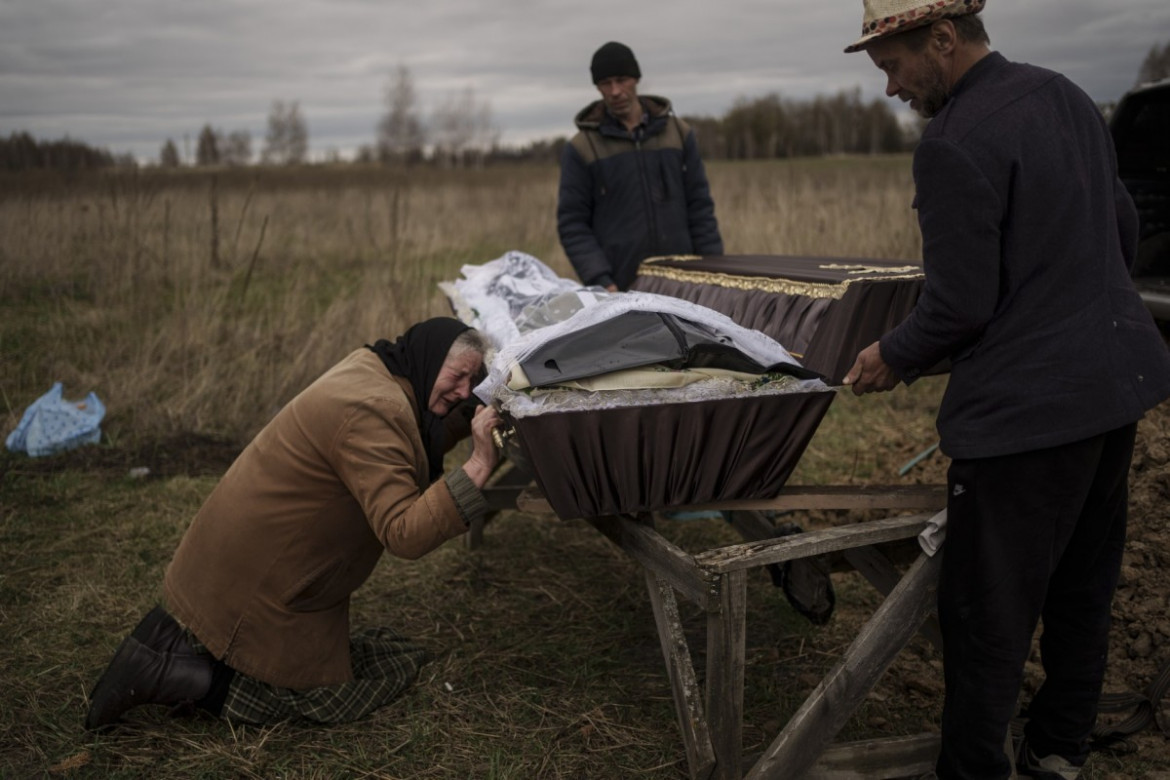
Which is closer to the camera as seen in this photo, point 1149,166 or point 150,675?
point 150,675

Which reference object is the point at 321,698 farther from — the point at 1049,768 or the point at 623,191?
the point at 623,191

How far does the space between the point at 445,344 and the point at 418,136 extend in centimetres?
4486

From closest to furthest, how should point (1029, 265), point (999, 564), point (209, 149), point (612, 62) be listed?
point (1029, 265)
point (999, 564)
point (612, 62)
point (209, 149)

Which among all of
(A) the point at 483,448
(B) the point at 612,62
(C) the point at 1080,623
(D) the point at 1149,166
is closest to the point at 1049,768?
(C) the point at 1080,623

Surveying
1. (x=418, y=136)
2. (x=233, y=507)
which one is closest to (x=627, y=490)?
(x=233, y=507)

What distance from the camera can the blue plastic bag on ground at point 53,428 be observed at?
20.5 feet

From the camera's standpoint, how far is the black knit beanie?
4.88m

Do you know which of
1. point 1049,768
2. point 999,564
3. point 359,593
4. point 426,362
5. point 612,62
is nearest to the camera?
point 999,564

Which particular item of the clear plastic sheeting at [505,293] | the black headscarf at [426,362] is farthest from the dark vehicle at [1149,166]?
the black headscarf at [426,362]

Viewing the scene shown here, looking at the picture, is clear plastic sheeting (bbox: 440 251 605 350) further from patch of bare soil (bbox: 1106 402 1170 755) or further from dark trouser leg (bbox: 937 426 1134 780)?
patch of bare soil (bbox: 1106 402 1170 755)

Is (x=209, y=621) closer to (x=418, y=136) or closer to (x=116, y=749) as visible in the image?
(x=116, y=749)

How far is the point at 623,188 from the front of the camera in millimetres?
5129

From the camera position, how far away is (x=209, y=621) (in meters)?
3.22

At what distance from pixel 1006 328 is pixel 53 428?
19.8 feet
